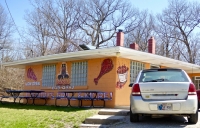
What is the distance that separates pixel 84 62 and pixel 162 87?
6.56m

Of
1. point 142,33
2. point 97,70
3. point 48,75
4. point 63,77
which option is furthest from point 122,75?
point 142,33

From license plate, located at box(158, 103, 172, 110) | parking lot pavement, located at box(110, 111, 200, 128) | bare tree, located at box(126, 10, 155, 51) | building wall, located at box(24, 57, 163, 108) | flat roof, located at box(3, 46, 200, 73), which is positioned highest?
bare tree, located at box(126, 10, 155, 51)

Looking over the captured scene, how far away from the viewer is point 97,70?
1113 cm

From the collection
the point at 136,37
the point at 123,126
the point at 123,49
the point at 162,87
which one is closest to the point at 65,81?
the point at 123,49

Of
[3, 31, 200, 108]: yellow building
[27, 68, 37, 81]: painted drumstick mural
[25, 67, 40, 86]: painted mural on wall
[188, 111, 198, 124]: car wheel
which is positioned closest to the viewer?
[188, 111, 198, 124]: car wheel

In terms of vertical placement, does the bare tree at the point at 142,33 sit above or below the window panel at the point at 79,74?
above

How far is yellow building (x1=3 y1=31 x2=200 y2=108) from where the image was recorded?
10523 mm

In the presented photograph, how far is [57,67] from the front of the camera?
12875mm

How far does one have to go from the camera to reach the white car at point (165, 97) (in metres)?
5.41

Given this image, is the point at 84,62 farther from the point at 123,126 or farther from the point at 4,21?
the point at 4,21

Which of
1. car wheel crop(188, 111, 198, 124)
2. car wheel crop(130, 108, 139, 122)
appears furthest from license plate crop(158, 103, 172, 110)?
car wheel crop(130, 108, 139, 122)

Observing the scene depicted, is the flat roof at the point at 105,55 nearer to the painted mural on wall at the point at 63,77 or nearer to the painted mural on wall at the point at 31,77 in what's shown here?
the painted mural on wall at the point at 63,77

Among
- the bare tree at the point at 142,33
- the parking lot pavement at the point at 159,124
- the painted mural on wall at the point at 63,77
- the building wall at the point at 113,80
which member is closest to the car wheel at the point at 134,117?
the parking lot pavement at the point at 159,124

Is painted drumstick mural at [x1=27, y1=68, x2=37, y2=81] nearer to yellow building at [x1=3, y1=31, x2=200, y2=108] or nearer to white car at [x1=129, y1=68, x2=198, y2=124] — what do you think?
yellow building at [x1=3, y1=31, x2=200, y2=108]
